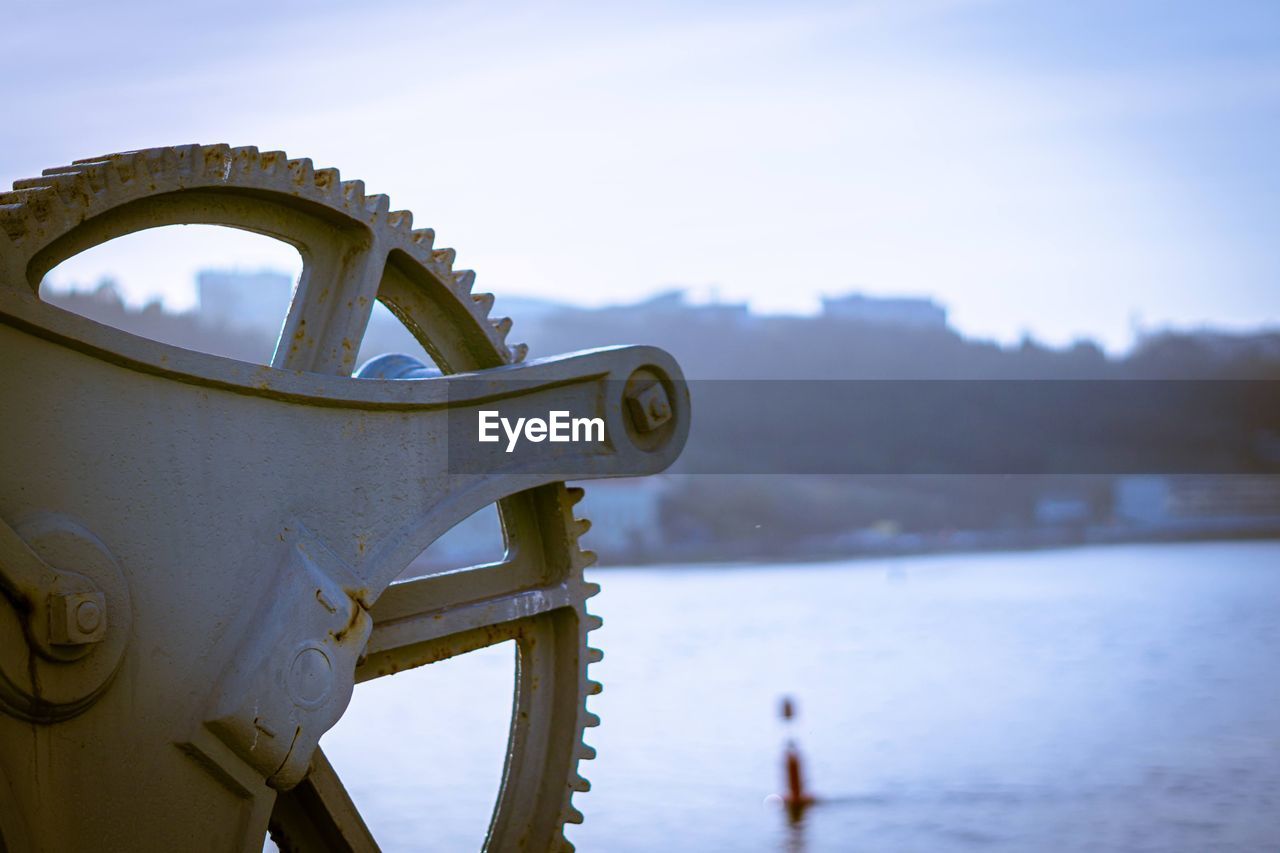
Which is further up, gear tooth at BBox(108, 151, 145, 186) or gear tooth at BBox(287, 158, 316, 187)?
gear tooth at BBox(287, 158, 316, 187)

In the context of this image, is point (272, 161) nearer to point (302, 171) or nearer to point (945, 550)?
point (302, 171)

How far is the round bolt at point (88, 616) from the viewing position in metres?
2.59

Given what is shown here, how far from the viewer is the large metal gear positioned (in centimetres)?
263

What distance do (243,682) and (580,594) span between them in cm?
100

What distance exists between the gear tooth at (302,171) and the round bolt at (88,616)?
38.4 inches

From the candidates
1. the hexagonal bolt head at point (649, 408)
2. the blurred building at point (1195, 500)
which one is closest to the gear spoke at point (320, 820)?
the hexagonal bolt head at point (649, 408)

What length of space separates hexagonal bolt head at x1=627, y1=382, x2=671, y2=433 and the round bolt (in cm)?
131

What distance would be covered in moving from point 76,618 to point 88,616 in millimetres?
22

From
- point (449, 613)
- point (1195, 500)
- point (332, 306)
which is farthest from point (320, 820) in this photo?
point (1195, 500)

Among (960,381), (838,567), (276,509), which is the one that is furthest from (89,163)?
(960,381)

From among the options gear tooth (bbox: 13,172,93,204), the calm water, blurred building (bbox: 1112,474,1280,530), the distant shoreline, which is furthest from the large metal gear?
blurred building (bbox: 1112,474,1280,530)

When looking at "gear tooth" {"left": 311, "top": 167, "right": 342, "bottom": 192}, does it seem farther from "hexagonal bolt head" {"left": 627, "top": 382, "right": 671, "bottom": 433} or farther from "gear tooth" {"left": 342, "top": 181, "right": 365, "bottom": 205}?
"hexagonal bolt head" {"left": 627, "top": 382, "right": 671, "bottom": 433}

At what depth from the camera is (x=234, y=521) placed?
2895mm

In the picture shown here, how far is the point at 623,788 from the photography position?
15.4 meters
